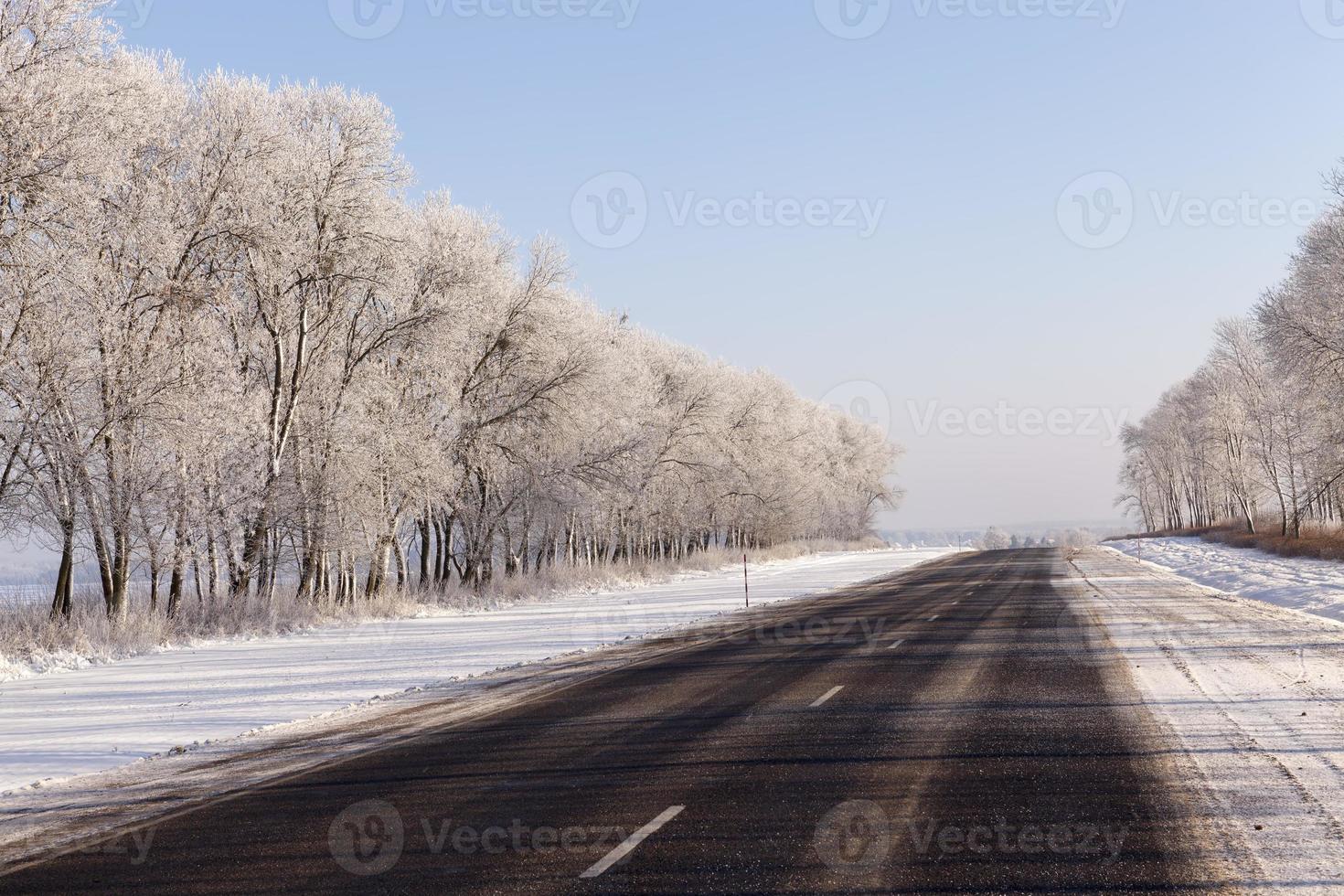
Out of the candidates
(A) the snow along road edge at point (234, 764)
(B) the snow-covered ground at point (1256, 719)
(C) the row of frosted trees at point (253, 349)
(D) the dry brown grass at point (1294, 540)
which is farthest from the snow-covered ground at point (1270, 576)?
(C) the row of frosted trees at point (253, 349)

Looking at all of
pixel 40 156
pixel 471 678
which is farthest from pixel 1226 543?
pixel 40 156

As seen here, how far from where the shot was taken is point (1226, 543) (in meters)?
67.1

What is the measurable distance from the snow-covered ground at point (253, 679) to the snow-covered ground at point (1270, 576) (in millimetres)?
14828

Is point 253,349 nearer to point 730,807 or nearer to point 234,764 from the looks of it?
point 234,764

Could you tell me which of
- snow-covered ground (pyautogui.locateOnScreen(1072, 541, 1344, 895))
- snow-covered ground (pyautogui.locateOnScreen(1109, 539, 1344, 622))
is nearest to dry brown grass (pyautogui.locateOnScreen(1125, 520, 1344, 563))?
snow-covered ground (pyautogui.locateOnScreen(1109, 539, 1344, 622))

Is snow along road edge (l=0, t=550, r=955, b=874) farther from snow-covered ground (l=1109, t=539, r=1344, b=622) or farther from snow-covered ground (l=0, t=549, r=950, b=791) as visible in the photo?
snow-covered ground (l=1109, t=539, r=1344, b=622)

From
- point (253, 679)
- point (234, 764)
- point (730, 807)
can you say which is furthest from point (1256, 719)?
point (253, 679)

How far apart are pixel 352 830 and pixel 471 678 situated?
9121 mm

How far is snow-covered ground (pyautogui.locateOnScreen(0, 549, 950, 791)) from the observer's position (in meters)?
11.2

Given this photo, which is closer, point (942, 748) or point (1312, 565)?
point (942, 748)

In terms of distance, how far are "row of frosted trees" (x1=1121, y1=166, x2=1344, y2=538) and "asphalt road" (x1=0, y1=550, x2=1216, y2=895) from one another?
27399 millimetres

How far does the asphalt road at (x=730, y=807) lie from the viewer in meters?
5.79

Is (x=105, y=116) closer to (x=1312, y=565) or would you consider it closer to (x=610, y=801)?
(x=610, y=801)

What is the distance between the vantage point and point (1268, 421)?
6725 centimetres
